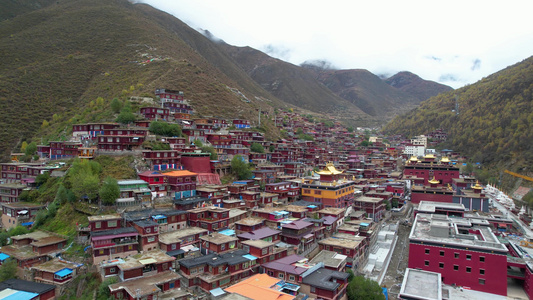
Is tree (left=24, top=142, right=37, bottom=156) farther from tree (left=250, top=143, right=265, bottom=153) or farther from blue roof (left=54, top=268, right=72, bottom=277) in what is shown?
tree (left=250, top=143, right=265, bottom=153)

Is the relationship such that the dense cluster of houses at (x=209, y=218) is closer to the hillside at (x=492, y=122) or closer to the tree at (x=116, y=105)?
the tree at (x=116, y=105)

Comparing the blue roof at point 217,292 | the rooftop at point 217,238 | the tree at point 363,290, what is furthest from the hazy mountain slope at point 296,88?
the blue roof at point 217,292

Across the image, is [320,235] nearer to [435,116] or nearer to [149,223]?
[149,223]

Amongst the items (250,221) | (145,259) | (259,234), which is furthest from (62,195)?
(259,234)

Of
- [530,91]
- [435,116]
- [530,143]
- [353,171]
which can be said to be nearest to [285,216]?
[353,171]

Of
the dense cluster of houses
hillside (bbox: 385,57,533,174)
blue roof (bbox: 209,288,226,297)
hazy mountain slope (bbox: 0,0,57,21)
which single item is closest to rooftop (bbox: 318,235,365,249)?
the dense cluster of houses
